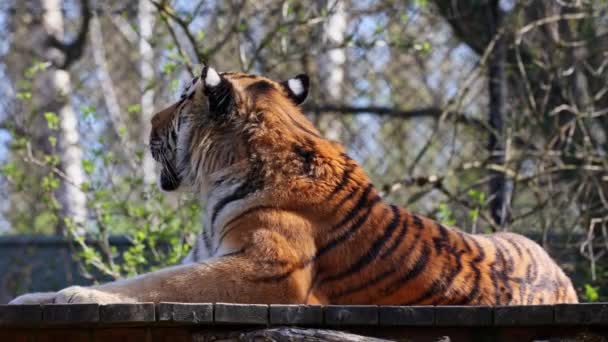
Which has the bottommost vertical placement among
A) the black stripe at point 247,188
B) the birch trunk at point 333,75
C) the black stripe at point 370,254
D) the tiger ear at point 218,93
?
the black stripe at point 370,254

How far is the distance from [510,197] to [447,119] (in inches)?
38.0

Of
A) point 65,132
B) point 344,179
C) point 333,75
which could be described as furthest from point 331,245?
point 65,132

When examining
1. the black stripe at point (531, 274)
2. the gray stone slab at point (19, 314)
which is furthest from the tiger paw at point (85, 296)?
the black stripe at point (531, 274)

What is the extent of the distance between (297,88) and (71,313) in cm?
160

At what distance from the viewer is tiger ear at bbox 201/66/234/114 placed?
130 inches

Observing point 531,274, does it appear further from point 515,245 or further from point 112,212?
point 112,212

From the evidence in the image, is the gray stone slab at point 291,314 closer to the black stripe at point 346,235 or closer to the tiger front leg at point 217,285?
the tiger front leg at point 217,285

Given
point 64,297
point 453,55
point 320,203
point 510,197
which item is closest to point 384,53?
point 453,55

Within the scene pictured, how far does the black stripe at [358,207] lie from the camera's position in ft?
9.77

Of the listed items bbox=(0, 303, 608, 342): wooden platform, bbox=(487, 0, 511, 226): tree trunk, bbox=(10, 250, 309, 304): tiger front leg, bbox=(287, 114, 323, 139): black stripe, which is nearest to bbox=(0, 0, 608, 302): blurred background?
bbox=(487, 0, 511, 226): tree trunk

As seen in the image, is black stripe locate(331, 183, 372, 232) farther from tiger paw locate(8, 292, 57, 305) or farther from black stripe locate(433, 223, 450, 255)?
tiger paw locate(8, 292, 57, 305)

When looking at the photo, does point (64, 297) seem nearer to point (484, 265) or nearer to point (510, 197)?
point (484, 265)

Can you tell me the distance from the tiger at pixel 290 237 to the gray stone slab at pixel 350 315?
52 cm

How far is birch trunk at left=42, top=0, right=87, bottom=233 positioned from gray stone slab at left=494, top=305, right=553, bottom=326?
4.74 metres
